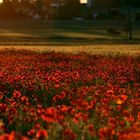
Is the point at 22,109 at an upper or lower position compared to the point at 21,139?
lower

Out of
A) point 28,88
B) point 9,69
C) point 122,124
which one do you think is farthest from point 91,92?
point 9,69

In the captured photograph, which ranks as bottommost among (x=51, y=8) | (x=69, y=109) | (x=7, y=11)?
(x=51, y=8)

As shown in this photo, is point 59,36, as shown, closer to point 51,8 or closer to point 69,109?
point 69,109

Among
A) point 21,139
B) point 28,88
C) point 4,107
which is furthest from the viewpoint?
point 28,88

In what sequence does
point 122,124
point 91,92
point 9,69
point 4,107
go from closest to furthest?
point 122,124 < point 4,107 < point 91,92 < point 9,69

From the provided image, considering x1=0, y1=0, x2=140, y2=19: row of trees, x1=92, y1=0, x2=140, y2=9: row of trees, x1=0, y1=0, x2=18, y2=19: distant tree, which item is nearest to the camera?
x1=0, y1=0, x2=18, y2=19: distant tree

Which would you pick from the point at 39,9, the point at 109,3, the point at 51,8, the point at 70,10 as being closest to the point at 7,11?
the point at 70,10

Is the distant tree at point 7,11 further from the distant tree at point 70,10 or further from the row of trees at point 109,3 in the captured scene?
the row of trees at point 109,3

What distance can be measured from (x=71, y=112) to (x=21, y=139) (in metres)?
2.78

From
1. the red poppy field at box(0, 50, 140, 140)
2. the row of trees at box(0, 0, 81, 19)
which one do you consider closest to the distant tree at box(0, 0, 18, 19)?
the row of trees at box(0, 0, 81, 19)

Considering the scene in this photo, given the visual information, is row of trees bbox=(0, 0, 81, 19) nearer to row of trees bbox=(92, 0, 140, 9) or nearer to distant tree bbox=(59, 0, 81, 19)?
distant tree bbox=(59, 0, 81, 19)

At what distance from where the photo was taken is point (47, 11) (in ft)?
448

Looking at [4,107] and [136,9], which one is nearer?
[4,107]

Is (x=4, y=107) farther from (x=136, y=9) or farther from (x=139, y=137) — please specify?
(x=136, y=9)
